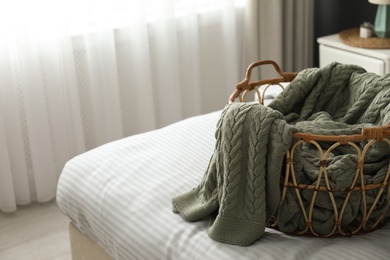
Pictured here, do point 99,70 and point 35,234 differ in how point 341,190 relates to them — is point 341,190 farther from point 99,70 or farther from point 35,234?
point 99,70

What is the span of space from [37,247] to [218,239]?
52.2 inches

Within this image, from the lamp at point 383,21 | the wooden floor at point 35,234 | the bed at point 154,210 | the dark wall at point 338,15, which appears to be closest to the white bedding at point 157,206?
the bed at point 154,210

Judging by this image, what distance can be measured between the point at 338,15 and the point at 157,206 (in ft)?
7.01

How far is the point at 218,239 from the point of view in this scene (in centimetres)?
152

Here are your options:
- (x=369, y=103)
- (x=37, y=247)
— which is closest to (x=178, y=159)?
(x=369, y=103)

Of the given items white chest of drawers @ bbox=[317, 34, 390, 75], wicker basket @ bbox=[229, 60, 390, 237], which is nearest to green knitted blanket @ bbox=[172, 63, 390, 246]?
wicker basket @ bbox=[229, 60, 390, 237]

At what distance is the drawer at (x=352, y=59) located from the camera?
113 inches

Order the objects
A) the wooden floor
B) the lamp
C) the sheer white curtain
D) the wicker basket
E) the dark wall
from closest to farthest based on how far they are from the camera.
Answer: the wicker basket → the wooden floor → the sheer white curtain → the lamp → the dark wall

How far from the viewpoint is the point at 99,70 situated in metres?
3.00

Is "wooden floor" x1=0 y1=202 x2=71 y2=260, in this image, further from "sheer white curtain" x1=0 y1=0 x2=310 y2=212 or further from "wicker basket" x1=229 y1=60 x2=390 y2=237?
"wicker basket" x1=229 y1=60 x2=390 y2=237

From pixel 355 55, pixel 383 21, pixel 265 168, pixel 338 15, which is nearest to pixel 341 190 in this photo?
pixel 265 168

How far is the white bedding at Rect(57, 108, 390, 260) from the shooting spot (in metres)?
1.48

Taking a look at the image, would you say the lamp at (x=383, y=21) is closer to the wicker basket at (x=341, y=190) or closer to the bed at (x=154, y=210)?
the bed at (x=154, y=210)

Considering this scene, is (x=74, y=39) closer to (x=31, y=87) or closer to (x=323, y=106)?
(x=31, y=87)
